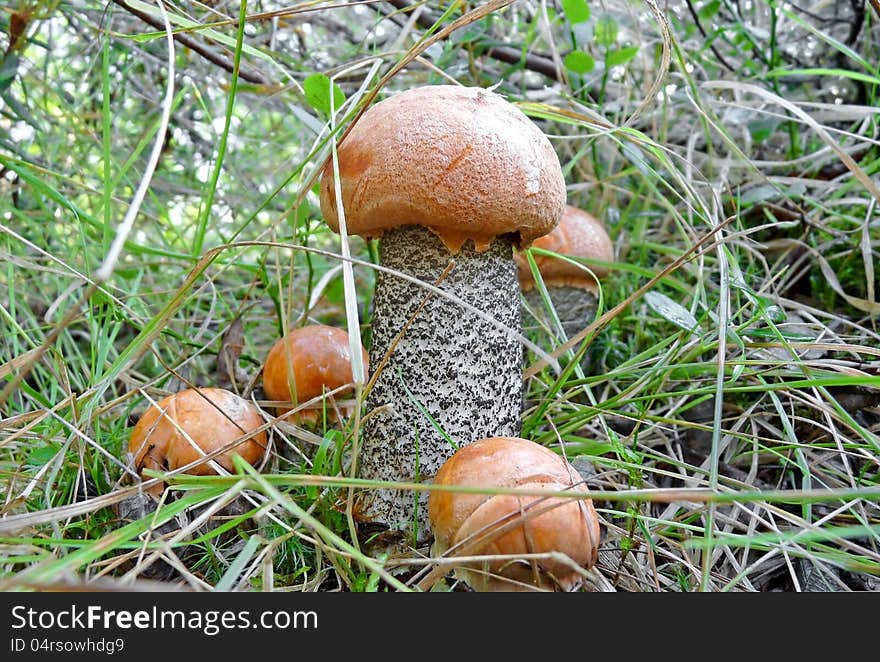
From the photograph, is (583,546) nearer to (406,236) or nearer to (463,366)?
(463,366)

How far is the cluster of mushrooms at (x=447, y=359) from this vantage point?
1026 mm

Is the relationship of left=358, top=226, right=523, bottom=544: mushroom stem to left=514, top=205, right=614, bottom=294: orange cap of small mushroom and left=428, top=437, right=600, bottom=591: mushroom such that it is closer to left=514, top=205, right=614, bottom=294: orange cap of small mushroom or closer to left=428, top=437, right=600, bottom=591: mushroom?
left=428, top=437, right=600, bottom=591: mushroom

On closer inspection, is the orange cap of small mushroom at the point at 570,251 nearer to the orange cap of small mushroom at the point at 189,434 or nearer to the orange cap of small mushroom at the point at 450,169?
the orange cap of small mushroom at the point at 450,169

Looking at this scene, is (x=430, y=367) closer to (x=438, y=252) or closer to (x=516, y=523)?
(x=438, y=252)

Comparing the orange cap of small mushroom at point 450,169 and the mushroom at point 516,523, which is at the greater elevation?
the orange cap of small mushroom at point 450,169

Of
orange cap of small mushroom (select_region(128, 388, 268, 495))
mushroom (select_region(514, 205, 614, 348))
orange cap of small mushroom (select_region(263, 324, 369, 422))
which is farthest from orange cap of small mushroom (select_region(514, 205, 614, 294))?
orange cap of small mushroom (select_region(128, 388, 268, 495))

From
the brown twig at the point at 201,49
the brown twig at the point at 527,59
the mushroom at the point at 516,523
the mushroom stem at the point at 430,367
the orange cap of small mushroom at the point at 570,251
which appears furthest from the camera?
the brown twig at the point at 527,59

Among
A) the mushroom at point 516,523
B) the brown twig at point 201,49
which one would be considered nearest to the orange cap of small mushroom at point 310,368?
the mushroom at point 516,523

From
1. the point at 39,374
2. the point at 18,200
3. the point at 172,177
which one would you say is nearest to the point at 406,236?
the point at 39,374

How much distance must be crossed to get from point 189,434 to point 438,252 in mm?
609

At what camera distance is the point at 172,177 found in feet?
8.73

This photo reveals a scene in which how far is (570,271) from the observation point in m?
1.97
